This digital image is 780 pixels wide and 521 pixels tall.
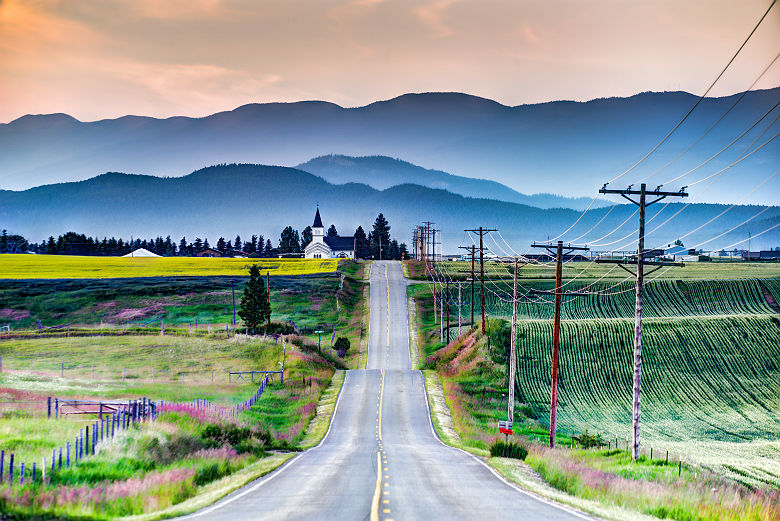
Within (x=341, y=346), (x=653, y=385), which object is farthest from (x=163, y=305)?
(x=653, y=385)

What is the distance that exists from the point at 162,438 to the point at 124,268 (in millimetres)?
112937

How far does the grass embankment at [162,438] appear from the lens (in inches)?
766

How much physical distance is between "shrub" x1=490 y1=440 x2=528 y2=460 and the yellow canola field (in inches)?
3343

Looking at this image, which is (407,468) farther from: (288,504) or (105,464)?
(105,464)

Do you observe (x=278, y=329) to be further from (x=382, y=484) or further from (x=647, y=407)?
(x=382, y=484)

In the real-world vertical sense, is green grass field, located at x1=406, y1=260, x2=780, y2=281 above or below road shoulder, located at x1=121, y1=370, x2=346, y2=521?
above

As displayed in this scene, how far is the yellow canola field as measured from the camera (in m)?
117

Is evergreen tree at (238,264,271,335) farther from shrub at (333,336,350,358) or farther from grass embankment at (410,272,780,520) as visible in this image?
grass embankment at (410,272,780,520)

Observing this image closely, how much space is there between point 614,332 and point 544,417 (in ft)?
81.9

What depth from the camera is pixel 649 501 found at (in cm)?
2075

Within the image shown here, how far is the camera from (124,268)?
130875mm

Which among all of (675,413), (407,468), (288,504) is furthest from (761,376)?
(288,504)

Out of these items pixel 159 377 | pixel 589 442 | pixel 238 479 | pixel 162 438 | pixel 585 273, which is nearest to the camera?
pixel 238 479

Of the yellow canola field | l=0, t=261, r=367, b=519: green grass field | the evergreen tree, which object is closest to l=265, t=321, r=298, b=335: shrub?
the evergreen tree
